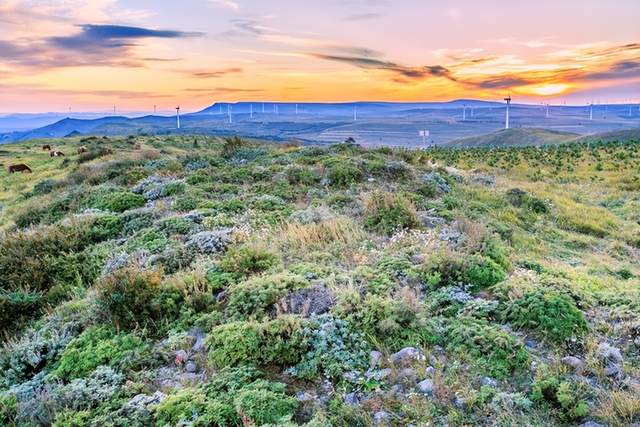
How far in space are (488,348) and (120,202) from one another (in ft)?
37.0

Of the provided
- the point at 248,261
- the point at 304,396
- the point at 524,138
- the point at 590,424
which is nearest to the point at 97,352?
the point at 248,261

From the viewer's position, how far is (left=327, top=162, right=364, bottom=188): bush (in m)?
14.0

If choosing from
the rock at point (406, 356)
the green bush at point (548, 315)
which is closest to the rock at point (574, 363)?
the green bush at point (548, 315)

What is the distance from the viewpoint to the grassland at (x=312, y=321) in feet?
14.2

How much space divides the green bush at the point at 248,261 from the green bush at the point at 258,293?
0.61 m

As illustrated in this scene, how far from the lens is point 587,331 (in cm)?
529

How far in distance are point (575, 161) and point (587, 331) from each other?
3099 centimetres

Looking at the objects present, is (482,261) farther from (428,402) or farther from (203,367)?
(203,367)

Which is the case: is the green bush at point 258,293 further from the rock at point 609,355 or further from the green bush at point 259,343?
the rock at point 609,355

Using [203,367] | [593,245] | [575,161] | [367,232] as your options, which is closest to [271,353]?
[203,367]

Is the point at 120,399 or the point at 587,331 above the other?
the point at 587,331

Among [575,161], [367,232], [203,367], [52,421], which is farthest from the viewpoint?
[575,161]

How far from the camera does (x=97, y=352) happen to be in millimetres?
5395

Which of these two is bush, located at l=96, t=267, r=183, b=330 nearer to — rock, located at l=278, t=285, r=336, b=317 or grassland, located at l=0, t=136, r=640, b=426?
grassland, located at l=0, t=136, r=640, b=426
